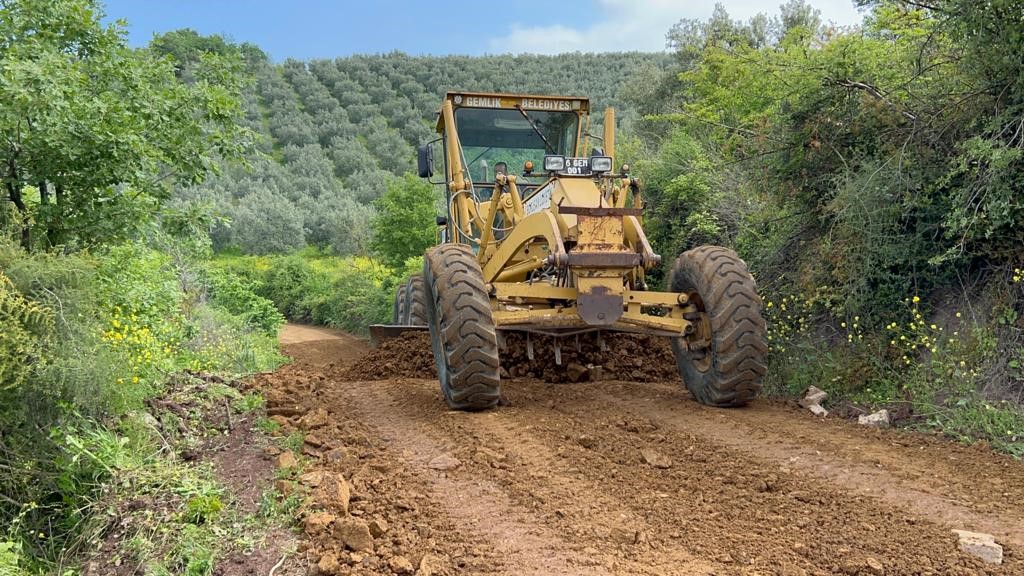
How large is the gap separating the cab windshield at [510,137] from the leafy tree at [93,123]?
102 inches

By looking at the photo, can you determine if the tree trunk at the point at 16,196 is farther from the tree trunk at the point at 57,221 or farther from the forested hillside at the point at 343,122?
the forested hillside at the point at 343,122

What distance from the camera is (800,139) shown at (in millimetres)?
8117

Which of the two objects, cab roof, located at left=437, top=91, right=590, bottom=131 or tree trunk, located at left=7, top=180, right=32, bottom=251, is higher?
cab roof, located at left=437, top=91, right=590, bottom=131

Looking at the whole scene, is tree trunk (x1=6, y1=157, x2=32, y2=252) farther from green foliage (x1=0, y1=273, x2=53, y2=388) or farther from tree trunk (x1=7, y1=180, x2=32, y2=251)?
green foliage (x1=0, y1=273, x2=53, y2=388)

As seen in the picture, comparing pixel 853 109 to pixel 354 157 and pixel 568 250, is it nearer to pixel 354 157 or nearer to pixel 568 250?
pixel 568 250

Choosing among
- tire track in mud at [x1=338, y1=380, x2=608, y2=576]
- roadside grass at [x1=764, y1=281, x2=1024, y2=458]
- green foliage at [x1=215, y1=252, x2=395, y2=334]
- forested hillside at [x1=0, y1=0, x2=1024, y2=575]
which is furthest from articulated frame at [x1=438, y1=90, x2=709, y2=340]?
green foliage at [x1=215, y1=252, x2=395, y2=334]

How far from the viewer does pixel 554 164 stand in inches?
258

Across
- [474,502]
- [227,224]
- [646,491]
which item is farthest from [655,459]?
[227,224]

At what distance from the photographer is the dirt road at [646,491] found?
3.38 metres

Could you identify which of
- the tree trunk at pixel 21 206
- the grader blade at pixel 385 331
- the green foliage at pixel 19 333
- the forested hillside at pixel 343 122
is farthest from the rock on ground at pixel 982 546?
the forested hillside at pixel 343 122

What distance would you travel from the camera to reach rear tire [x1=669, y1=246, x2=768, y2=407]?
20.3ft

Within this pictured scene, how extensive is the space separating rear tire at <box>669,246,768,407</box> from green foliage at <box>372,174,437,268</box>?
16843 mm

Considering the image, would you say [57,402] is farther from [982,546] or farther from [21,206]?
[982,546]

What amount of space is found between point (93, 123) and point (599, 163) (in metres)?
4.58
